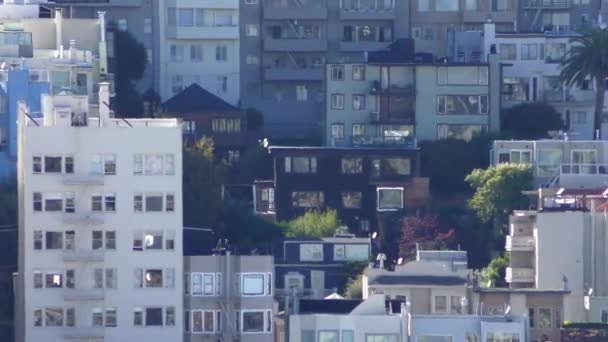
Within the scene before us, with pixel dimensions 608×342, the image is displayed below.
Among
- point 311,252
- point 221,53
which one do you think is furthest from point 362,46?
point 311,252

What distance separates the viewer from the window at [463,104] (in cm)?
11100

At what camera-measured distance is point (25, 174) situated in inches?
3179

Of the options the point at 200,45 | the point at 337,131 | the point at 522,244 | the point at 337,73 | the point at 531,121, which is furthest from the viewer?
the point at 200,45

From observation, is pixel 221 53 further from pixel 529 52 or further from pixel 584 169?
pixel 584 169

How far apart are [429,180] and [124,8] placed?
51.9 feet

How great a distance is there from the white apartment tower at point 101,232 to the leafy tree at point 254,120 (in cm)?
3227

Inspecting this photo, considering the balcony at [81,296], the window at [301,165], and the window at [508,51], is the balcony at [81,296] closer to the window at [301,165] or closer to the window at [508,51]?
the window at [301,165]

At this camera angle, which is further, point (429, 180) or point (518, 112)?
point (518, 112)

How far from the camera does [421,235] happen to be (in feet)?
326

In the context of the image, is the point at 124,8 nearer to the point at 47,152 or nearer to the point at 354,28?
the point at 354,28

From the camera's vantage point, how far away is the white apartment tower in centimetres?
7962

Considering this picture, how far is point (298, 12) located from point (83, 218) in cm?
3897

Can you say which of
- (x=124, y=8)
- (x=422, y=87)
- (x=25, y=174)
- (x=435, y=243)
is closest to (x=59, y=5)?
(x=124, y=8)

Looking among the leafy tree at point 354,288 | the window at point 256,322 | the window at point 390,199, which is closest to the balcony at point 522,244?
the leafy tree at point 354,288
